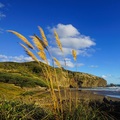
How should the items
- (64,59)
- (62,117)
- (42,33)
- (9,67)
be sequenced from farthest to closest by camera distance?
(9,67) → (64,59) → (42,33) → (62,117)

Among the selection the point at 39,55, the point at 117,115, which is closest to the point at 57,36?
the point at 39,55

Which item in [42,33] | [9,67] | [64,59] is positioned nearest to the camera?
[42,33]

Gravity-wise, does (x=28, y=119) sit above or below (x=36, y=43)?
below

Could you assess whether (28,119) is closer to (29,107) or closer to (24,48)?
(29,107)

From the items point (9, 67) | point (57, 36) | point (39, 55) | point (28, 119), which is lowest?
point (28, 119)

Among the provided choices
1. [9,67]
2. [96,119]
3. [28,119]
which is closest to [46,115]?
[28,119]

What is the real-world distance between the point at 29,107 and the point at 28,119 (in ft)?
2.17

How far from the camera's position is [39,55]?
6.62 m

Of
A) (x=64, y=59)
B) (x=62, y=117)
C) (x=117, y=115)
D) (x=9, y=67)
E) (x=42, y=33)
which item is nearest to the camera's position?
(x=62, y=117)

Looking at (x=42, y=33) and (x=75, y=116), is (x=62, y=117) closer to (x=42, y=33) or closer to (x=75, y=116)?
(x=75, y=116)

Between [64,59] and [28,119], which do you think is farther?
[64,59]

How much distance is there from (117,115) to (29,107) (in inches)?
116

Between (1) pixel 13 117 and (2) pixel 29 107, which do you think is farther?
(2) pixel 29 107

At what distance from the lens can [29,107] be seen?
7664 millimetres
